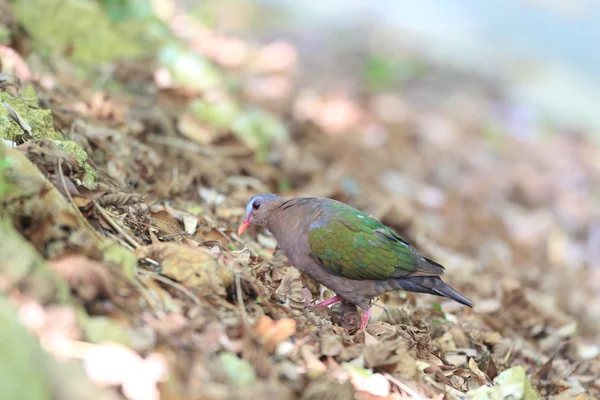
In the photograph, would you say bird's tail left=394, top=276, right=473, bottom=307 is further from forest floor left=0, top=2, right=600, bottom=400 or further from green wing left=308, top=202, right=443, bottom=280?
forest floor left=0, top=2, right=600, bottom=400

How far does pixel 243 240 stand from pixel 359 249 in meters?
0.99

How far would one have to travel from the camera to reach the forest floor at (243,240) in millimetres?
2703

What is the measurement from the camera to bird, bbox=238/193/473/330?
388 centimetres

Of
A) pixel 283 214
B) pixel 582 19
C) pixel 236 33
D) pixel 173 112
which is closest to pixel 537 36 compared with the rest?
pixel 582 19

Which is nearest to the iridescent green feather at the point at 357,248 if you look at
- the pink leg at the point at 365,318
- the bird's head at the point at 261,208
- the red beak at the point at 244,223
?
the pink leg at the point at 365,318

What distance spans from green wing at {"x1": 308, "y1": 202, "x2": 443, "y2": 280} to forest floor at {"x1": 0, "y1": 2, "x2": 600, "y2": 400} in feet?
0.78

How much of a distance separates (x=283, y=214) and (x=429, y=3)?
422 inches

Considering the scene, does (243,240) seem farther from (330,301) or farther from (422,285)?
(422,285)

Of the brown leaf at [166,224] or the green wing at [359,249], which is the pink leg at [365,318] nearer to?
the green wing at [359,249]

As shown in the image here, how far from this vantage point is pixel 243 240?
4.63m

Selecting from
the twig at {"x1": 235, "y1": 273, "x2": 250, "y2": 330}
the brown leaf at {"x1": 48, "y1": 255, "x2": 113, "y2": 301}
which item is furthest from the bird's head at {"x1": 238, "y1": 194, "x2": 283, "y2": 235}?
the brown leaf at {"x1": 48, "y1": 255, "x2": 113, "y2": 301}

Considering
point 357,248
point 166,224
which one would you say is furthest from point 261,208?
point 357,248

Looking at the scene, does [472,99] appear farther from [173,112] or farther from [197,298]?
[197,298]

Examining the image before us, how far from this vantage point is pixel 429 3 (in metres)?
13.9
